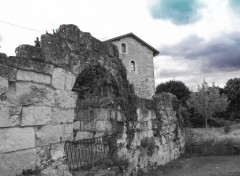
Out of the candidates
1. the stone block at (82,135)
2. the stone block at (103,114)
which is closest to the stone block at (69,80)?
the stone block at (103,114)

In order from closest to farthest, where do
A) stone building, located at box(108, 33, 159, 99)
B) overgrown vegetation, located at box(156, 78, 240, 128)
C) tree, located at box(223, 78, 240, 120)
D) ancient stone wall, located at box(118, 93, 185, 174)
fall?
ancient stone wall, located at box(118, 93, 185, 174), stone building, located at box(108, 33, 159, 99), overgrown vegetation, located at box(156, 78, 240, 128), tree, located at box(223, 78, 240, 120)

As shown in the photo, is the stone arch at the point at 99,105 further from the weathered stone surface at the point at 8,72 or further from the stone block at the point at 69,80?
the weathered stone surface at the point at 8,72

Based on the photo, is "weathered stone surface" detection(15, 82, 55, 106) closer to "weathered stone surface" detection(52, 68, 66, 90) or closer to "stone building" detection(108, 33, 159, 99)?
"weathered stone surface" detection(52, 68, 66, 90)

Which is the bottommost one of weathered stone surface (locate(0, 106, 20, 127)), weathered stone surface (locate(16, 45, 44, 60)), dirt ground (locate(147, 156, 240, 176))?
dirt ground (locate(147, 156, 240, 176))

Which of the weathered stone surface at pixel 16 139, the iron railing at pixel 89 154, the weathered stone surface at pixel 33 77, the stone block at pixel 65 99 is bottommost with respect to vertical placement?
the iron railing at pixel 89 154

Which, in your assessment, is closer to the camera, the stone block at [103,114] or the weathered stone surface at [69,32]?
the weathered stone surface at [69,32]

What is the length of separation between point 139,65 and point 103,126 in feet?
65.3

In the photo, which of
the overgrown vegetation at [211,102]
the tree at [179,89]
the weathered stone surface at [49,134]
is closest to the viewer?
the weathered stone surface at [49,134]

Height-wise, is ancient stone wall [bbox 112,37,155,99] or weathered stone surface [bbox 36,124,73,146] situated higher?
ancient stone wall [bbox 112,37,155,99]

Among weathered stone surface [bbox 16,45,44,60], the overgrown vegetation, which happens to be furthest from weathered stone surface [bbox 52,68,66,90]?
the overgrown vegetation

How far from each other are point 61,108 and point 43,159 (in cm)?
88

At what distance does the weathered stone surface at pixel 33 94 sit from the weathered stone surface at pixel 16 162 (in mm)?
740

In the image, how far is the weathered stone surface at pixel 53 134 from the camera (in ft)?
12.8

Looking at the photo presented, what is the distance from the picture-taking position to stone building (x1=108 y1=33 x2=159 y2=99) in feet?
82.6
